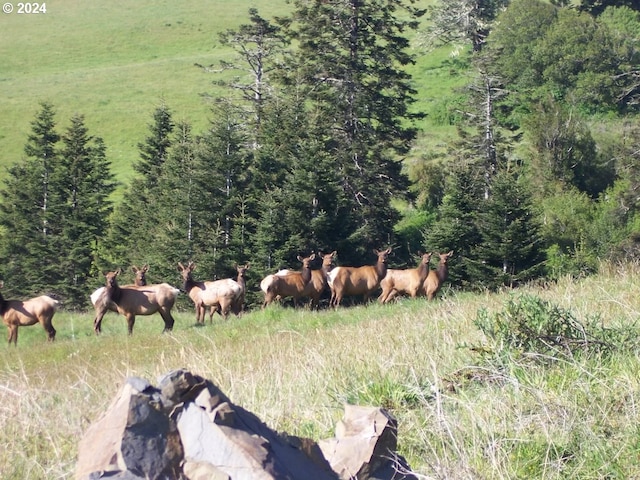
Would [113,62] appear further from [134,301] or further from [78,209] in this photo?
[134,301]

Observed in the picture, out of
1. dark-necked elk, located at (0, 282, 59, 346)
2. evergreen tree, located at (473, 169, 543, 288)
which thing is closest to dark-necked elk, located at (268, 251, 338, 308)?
dark-necked elk, located at (0, 282, 59, 346)

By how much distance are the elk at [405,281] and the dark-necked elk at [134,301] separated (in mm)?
6927

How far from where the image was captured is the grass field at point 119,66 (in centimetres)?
5838

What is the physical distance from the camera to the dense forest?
3095 centimetres

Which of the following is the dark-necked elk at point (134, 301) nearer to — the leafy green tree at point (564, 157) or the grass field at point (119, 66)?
the leafy green tree at point (564, 157)

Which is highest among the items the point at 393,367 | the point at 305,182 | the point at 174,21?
the point at 174,21

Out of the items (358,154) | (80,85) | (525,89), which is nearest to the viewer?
(358,154)

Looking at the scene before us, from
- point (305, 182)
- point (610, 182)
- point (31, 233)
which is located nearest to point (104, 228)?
point (31, 233)

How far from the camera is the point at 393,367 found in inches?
214

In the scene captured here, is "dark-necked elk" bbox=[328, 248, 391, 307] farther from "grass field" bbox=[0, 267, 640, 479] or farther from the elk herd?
"grass field" bbox=[0, 267, 640, 479]

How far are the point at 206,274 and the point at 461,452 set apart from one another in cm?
2780

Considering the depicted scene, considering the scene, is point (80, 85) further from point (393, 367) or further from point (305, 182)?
point (393, 367)

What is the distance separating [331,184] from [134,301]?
1395 cm

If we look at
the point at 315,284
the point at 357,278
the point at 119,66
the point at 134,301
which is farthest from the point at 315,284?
the point at 119,66
